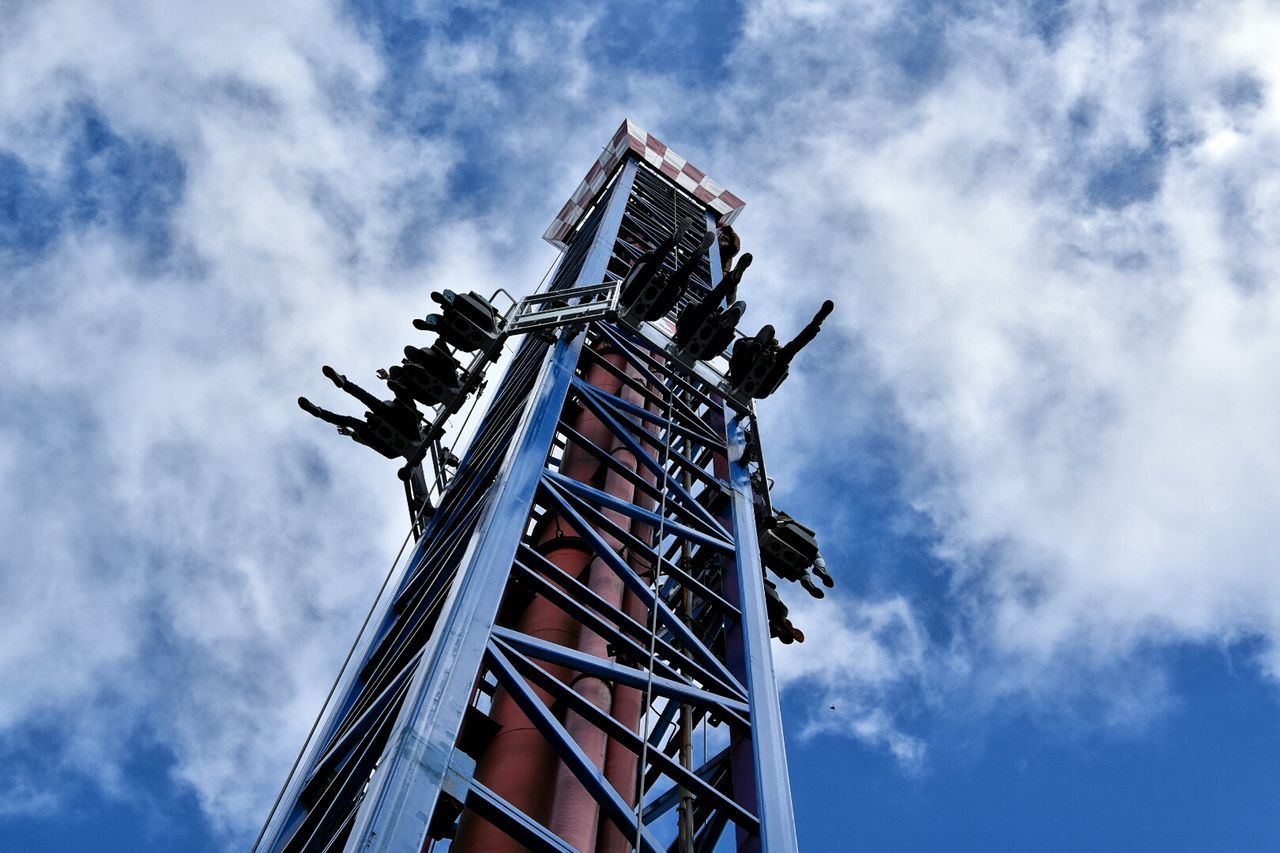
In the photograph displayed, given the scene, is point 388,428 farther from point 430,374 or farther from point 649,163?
point 649,163

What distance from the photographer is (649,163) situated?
23.3m

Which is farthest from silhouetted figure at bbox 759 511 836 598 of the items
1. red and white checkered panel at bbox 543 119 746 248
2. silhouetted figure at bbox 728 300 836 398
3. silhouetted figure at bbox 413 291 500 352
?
red and white checkered panel at bbox 543 119 746 248

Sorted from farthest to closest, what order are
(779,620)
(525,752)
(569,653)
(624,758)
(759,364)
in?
(759,364), (779,620), (624,758), (525,752), (569,653)

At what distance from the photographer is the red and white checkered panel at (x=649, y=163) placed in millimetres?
23406

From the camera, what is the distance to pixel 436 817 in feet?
21.4

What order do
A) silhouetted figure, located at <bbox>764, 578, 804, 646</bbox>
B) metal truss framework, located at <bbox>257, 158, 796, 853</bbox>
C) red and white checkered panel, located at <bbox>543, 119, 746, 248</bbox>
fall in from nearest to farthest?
metal truss framework, located at <bbox>257, 158, 796, 853</bbox> → silhouetted figure, located at <bbox>764, 578, 804, 646</bbox> → red and white checkered panel, located at <bbox>543, 119, 746, 248</bbox>

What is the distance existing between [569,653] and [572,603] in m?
0.84

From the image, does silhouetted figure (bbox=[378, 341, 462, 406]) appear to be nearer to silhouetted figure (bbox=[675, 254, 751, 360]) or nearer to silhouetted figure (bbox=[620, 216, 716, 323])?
silhouetted figure (bbox=[620, 216, 716, 323])

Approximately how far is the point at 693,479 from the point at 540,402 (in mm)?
3170

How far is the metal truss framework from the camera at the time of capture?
6.77 meters

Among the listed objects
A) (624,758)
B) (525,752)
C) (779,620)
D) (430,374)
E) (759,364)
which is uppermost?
(759,364)

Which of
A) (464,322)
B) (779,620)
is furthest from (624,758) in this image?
(464,322)

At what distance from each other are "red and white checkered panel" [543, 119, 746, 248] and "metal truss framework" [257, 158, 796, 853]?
9.41m

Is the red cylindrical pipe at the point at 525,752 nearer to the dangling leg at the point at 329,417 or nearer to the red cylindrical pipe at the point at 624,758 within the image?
the red cylindrical pipe at the point at 624,758
